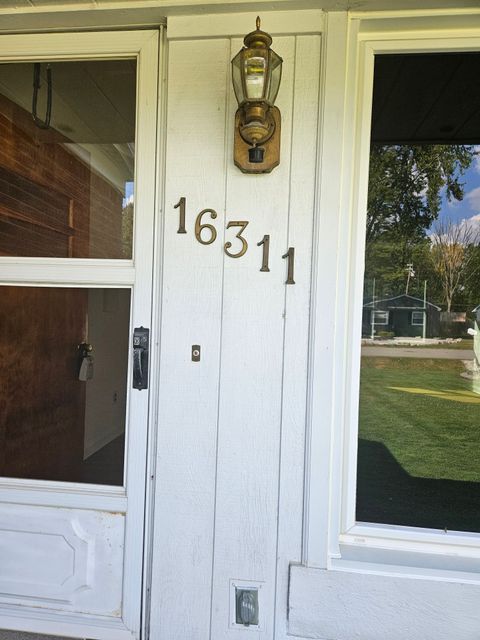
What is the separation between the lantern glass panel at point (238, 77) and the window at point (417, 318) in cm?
127

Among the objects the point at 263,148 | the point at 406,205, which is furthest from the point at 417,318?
the point at 263,148

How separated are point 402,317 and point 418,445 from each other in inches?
36.6

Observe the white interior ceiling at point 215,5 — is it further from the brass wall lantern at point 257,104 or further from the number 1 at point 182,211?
the number 1 at point 182,211

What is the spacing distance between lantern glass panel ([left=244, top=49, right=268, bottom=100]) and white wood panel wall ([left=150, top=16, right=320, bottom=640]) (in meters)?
0.16

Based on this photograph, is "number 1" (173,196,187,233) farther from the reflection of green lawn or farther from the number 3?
the reflection of green lawn

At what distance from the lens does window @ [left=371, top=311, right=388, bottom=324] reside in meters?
1.59

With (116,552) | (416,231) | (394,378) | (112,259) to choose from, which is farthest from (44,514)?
(416,231)

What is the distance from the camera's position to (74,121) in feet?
5.22

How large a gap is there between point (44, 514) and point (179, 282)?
100cm

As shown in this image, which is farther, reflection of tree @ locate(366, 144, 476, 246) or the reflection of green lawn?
reflection of tree @ locate(366, 144, 476, 246)

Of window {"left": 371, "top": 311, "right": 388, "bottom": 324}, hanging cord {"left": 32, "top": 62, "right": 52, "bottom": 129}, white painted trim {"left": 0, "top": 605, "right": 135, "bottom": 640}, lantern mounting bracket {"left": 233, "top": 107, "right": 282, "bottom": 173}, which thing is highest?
hanging cord {"left": 32, "top": 62, "right": 52, "bottom": 129}

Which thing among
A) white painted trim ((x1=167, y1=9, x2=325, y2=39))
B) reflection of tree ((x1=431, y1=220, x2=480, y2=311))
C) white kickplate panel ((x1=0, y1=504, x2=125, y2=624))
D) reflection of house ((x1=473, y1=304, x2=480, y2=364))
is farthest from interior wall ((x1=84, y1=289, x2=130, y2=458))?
reflection of house ((x1=473, y1=304, x2=480, y2=364))

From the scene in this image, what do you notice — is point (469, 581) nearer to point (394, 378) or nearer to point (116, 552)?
point (394, 378)

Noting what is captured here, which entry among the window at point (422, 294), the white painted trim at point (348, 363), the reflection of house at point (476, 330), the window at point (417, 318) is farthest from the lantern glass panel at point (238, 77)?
the reflection of house at point (476, 330)
